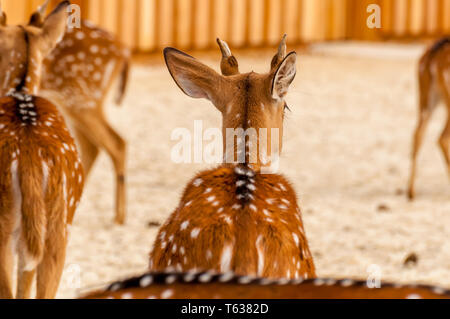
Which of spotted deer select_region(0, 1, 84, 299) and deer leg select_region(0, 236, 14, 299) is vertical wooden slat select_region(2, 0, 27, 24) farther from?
deer leg select_region(0, 236, 14, 299)

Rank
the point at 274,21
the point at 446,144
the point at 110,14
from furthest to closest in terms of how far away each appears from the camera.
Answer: the point at 274,21 < the point at 110,14 < the point at 446,144

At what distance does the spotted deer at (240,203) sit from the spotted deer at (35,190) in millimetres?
668

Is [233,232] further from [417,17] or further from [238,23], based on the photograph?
[417,17]

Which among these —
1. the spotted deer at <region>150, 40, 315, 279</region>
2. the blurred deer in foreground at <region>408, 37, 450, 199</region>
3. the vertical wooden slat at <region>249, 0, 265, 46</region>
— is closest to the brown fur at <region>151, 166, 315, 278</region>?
the spotted deer at <region>150, 40, 315, 279</region>

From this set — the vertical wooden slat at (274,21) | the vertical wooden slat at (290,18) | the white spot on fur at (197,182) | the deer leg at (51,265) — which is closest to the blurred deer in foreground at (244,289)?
the white spot on fur at (197,182)

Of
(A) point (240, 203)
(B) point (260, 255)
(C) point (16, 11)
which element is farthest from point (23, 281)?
(C) point (16, 11)

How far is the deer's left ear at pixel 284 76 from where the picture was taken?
2756 millimetres

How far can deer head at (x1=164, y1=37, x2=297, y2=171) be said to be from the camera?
281cm

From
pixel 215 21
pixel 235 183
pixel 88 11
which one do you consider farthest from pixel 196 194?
pixel 215 21

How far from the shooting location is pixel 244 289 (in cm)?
147

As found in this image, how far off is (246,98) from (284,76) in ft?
0.52

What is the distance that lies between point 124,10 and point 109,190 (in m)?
5.56

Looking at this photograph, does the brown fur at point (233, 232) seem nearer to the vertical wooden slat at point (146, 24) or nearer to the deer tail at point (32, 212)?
the deer tail at point (32, 212)

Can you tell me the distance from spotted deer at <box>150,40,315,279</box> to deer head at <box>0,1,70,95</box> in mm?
1238
